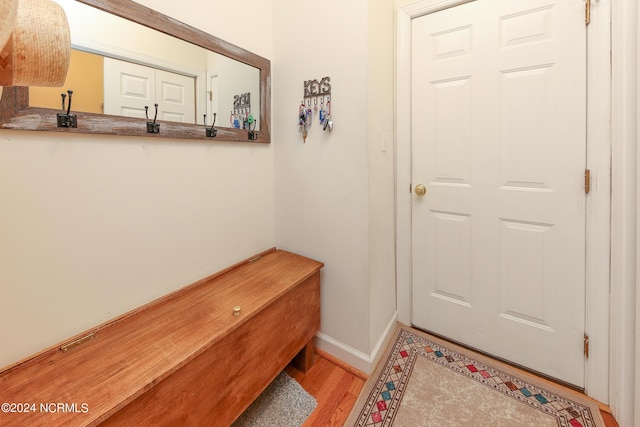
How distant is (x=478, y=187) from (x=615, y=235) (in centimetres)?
56

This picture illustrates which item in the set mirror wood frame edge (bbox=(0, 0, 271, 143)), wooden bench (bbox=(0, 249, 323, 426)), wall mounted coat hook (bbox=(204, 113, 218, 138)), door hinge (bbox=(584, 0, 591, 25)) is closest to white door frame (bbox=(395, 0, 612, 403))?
door hinge (bbox=(584, 0, 591, 25))

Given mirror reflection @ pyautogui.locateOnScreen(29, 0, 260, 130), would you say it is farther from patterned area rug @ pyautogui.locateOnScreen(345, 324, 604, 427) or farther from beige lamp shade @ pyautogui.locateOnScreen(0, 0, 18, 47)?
patterned area rug @ pyautogui.locateOnScreen(345, 324, 604, 427)

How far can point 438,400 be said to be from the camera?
1322 mm

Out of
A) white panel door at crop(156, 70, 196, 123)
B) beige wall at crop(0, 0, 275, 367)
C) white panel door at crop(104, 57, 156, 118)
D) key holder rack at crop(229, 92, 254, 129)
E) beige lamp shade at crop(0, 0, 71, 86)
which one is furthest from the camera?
key holder rack at crop(229, 92, 254, 129)

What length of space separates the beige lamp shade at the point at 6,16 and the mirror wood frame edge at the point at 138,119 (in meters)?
0.65

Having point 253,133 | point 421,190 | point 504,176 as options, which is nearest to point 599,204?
point 504,176

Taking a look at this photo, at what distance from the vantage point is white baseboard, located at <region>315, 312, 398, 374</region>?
148 centimetres

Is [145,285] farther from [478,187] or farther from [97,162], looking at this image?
[478,187]

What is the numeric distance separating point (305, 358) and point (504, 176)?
1.39 meters

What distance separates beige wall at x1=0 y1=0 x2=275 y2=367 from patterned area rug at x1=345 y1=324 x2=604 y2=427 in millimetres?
998

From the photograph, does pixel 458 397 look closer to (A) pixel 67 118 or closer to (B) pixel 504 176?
(B) pixel 504 176

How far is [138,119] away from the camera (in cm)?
104

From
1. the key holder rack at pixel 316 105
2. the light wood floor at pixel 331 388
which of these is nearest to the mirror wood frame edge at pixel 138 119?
the key holder rack at pixel 316 105

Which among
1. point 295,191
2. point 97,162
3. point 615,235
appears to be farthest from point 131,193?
point 615,235
